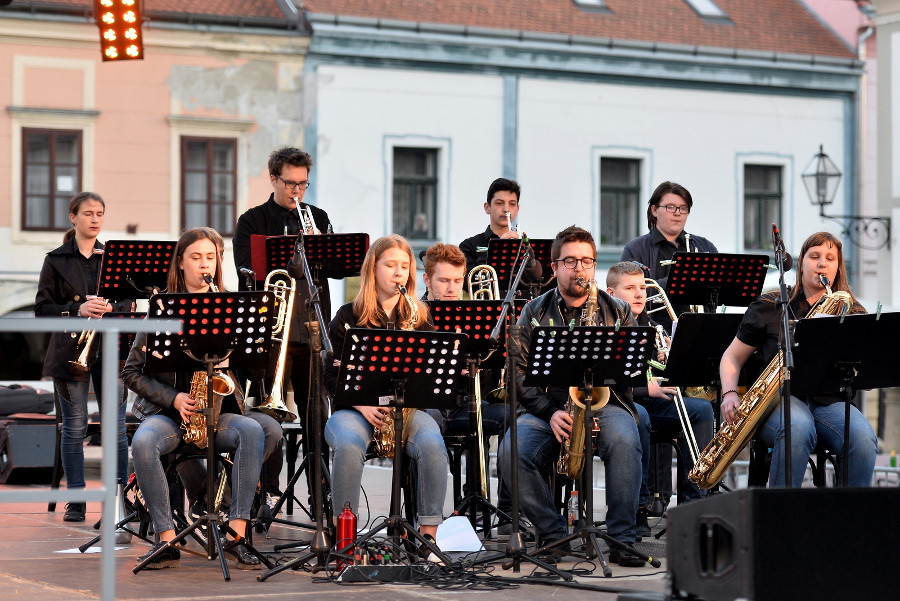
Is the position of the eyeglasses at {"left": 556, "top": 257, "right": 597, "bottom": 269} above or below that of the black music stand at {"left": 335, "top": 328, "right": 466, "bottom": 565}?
above

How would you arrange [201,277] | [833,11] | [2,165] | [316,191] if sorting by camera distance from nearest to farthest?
[201,277] → [2,165] → [316,191] → [833,11]

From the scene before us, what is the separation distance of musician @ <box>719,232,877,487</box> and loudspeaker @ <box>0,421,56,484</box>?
598cm

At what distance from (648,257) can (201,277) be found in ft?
9.66

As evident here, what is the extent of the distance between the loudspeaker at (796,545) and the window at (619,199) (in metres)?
18.1

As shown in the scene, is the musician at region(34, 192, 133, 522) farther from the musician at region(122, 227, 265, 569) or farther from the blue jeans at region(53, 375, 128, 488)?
the musician at region(122, 227, 265, 569)

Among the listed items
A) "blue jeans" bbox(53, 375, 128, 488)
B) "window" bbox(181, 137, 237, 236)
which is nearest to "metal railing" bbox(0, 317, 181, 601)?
"blue jeans" bbox(53, 375, 128, 488)

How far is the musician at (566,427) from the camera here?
20.9 feet

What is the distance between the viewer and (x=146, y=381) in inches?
246

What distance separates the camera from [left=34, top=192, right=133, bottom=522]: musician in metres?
7.85

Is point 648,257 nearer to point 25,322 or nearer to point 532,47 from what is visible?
point 25,322

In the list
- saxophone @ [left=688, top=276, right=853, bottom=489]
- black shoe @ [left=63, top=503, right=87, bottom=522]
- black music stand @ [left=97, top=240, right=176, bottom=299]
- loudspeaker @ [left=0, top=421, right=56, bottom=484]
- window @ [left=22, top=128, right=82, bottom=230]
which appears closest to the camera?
saxophone @ [left=688, top=276, right=853, bottom=489]

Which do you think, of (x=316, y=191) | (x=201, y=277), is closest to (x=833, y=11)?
(x=316, y=191)

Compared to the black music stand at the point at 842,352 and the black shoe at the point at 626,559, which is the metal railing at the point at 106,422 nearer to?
the black shoe at the point at 626,559

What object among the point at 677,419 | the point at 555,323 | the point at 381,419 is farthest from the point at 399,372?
the point at 677,419
